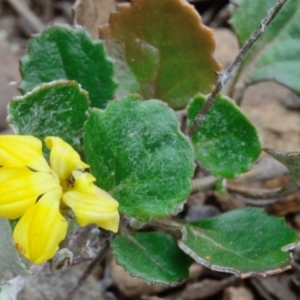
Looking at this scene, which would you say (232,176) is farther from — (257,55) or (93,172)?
(257,55)

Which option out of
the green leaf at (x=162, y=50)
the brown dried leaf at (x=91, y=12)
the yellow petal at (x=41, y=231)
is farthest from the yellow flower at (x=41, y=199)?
the brown dried leaf at (x=91, y=12)

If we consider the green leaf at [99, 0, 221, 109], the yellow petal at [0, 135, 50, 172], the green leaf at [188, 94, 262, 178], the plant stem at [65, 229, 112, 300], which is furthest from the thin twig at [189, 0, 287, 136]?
the yellow petal at [0, 135, 50, 172]

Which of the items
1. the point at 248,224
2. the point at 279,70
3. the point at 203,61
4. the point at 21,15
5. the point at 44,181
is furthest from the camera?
the point at 21,15

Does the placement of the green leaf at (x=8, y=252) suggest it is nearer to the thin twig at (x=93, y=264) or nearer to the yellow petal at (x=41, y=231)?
the yellow petal at (x=41, y=231)

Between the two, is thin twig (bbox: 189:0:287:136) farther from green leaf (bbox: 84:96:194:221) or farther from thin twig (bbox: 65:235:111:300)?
thin twig (bbox: 65:235:111:300)

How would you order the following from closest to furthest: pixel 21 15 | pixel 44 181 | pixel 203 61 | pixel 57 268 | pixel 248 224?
pixel 44 181 → pixel 57 268 → pixel 248 224 → pixel 203 61 → pixel 21 15

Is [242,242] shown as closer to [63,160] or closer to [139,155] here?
[139,155]

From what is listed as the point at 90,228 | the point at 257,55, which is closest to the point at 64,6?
the point at 257,55
